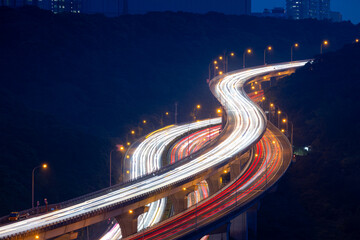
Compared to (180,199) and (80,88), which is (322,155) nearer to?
(180,199)

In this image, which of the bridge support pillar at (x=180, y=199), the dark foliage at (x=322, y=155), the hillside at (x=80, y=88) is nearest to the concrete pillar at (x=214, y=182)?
the bridge support pillar at (x=180, y=199)

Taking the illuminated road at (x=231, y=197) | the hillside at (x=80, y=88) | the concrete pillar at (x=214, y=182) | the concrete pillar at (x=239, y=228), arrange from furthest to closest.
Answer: the hillside at (x=80, y=88)
the concrete pillar at (x=214, y=182)
the concrete pillar at (x=239, y=228)
the illuminated road at (x=231, y=197)

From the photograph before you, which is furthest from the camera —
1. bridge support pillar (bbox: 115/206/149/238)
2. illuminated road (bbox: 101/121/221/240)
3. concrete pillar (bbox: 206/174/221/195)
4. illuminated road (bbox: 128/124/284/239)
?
concrete pillar (bbox: 206/174/221/195)

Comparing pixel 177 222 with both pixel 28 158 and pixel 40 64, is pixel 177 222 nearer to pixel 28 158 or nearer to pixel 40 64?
pixel 28 158

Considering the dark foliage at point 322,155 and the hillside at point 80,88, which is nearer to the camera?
the dark foliage at point 322,155

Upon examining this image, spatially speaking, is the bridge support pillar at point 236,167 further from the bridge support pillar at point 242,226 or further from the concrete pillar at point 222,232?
the concrete pillar at point 222,232

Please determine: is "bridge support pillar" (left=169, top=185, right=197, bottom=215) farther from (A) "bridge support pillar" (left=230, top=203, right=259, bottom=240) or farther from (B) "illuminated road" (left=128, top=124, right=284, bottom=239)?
(A) "bridge support pillar" (left=230, top=203, right=259, bottom=240)

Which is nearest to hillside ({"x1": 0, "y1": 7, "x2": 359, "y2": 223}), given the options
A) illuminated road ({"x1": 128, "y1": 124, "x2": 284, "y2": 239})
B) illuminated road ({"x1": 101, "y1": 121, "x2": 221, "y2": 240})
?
illuminated road ({"x1": 101, "y1": 121, "x2": 221, "y2": 240})
